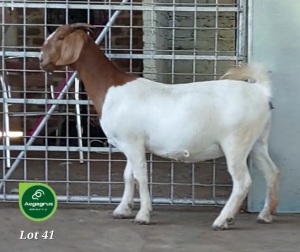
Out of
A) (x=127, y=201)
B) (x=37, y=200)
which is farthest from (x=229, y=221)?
(x=37, y=200)

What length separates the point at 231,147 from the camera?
5.65 metres

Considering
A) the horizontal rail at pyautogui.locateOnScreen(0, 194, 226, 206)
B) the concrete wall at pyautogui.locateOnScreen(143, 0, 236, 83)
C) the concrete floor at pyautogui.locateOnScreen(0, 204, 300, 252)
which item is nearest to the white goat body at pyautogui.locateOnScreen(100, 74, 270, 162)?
the concrete floor at pyautogui.locateOnScreen(0, 204, 300, 252)

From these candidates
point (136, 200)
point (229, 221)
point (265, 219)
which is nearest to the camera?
point (229, 221)

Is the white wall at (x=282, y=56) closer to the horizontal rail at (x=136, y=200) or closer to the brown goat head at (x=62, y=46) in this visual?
the horizontal rail at (x=136, y=200)

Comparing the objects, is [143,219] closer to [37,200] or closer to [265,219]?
[37,200]

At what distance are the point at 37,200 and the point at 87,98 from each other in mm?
1643

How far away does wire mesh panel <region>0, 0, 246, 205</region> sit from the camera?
651 centimetres

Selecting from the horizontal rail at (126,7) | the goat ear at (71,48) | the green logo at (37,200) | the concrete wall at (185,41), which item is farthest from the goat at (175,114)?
the concrete wall at (185,41)

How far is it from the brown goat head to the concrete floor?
114 centimetres

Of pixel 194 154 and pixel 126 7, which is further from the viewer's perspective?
pixel 126 7

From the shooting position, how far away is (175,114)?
18.6ft

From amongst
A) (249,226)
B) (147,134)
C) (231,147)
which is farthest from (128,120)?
(249,226)

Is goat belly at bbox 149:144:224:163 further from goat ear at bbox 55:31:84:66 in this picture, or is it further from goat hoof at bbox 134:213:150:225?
goat ear at bbox 55:31:84:66

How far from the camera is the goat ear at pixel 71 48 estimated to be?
588 centimetres
